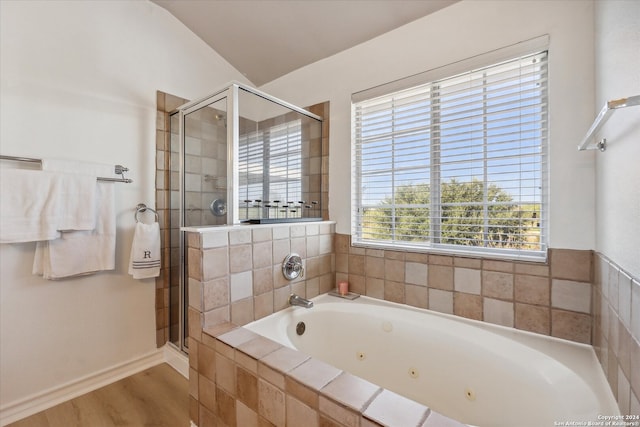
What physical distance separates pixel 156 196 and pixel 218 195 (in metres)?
0.70

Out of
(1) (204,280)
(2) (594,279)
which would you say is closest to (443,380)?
(2) (594,279)

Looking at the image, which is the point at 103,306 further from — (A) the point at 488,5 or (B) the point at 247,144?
(A) the point at 488,5

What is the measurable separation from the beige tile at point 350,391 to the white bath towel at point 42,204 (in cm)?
177

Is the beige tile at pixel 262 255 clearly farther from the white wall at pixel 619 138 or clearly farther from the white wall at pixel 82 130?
the white wall at pixel 619 138

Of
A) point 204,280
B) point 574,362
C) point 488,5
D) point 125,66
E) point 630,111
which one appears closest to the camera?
point 630,111

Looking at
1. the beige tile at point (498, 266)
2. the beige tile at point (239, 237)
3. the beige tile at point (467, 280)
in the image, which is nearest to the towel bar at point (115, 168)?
the beige tile at point (239, 237)

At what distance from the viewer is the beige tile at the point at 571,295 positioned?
4.40ft

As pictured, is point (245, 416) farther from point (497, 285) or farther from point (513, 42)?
point (513, 42)

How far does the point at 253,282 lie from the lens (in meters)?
1.63

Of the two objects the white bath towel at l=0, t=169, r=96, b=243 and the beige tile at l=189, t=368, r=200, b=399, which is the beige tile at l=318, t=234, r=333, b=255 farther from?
the white bath towel at l=0, t=169, r=96, b=243

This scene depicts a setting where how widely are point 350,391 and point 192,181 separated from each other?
5.81ft

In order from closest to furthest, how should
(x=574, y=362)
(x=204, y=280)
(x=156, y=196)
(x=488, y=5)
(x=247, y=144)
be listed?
(x=574, y=362)
(x=204, y=280)
(x=488, y=5)
(x=247, y=144)
(x=156, y=196)

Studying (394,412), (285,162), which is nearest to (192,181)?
(285,162)

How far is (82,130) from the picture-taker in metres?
1.83
